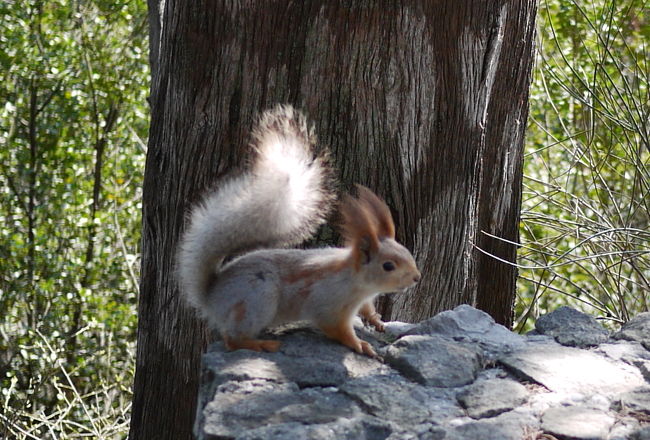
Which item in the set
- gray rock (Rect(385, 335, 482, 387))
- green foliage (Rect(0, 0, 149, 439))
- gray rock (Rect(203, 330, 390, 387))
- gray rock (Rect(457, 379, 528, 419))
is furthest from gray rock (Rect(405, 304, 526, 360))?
green foliage (Rect(0, 0, 149, 439))

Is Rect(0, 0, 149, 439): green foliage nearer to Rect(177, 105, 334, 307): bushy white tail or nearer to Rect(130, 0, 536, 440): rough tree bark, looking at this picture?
Rect(130, 0, 536, 440): rough tree bark

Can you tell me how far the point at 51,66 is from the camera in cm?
995

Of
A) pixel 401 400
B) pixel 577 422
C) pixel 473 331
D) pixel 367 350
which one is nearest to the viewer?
pixel 577 422

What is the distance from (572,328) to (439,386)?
0.78 metres

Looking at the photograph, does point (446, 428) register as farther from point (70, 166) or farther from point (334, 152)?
point (70, 166)

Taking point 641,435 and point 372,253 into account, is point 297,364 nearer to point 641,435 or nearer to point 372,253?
point 372,253

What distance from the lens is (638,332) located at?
138 inches

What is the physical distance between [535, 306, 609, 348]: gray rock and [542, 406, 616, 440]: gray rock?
0.63m

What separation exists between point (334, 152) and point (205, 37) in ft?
2.56

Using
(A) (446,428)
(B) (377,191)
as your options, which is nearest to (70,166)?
(B) (377,191)

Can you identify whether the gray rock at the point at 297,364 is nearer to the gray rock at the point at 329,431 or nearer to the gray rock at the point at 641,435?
the gray rock at the point at 329,431

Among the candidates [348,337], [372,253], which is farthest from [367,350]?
[372,253]

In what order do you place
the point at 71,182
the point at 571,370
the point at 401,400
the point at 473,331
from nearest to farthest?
the point at 401,400
the point at 571,370
the point at 473,331
the point at 71,182

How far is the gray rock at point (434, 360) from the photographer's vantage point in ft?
9.91
